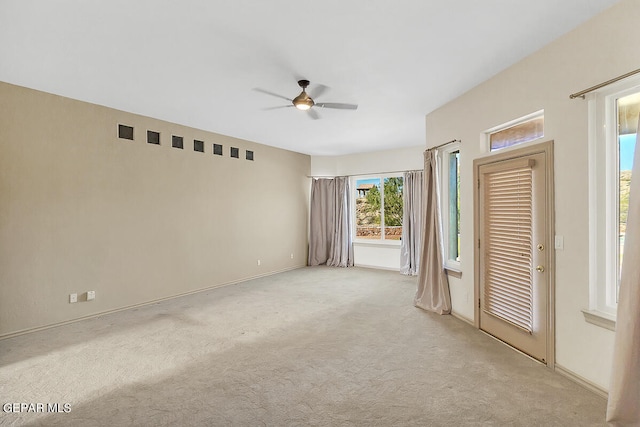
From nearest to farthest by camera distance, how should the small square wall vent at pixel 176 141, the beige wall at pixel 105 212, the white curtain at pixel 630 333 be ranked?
the white curtain at pixel 630 333
the beige wall at pixel 105 212
the small square wall vent at pixel 176 141

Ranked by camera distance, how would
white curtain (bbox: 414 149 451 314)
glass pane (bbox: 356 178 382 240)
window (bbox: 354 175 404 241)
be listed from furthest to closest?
1. glass pane (bbox: 356 178 382 240)
2. window (bbox: 354 175 404 241)
3. white curtain (bbox: 414 149 451 314)

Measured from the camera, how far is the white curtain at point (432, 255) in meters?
4.18

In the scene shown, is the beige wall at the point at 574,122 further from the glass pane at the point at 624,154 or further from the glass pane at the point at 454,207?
the glass pane at the point at 454,207

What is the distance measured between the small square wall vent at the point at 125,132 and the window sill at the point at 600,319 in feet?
17.6

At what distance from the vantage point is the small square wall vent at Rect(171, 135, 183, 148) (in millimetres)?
5031

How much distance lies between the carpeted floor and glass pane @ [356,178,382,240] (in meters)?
3.54

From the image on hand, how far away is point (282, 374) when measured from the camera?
265 centimetres

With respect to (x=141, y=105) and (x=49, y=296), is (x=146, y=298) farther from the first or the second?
(x=141, y=105)

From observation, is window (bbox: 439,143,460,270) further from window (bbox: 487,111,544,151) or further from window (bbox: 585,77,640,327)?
window (bbox: 585,77,640,327)

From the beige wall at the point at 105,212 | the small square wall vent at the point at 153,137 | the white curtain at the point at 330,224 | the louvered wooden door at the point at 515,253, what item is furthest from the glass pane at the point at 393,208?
the small square wall vent at the point at 153,137

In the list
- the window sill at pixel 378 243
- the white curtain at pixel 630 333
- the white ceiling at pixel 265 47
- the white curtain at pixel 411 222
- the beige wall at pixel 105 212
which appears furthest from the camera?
the window sill at pixel 378 243

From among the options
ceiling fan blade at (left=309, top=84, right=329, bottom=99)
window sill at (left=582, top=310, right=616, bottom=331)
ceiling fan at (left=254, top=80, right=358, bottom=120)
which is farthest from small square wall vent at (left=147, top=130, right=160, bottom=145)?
window sill at (left=582, top=310, right=616, bottom=331)

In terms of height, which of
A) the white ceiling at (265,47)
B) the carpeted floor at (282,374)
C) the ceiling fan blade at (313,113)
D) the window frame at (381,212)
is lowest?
the carpeted floor at (282,374)

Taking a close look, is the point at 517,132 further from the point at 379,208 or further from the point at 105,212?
the point at 105,212
